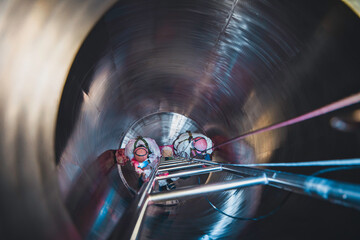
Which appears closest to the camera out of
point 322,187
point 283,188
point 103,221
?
point 322,187

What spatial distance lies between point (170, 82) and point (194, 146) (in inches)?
65.9

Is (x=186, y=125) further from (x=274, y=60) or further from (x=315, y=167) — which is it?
(x=315, y=167)

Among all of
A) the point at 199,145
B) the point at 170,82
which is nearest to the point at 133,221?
the point at 170,82

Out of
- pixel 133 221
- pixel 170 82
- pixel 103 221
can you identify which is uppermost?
pixel 170 82

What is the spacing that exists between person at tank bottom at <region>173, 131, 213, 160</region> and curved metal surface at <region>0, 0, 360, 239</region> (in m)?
1.00

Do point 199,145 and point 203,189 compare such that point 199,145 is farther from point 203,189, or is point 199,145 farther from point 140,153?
point 203,189

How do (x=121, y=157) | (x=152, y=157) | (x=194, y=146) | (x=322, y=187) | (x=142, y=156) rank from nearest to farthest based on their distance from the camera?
(x=322, y=187) → (x=142, y=156) → (x=121, y=157) → (x=152, y=157) → (x=194, y=146)

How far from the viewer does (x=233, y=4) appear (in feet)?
7.50

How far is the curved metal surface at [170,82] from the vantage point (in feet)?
3.13

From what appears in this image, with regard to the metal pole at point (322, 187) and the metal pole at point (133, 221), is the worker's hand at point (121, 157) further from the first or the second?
the metal pole at point (322, 187)

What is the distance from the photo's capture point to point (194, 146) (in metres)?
5.14

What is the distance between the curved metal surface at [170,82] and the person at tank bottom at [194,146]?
100cm

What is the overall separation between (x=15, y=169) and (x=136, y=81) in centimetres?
298

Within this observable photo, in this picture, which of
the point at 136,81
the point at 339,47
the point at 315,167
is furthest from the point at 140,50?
the point at 315,167
